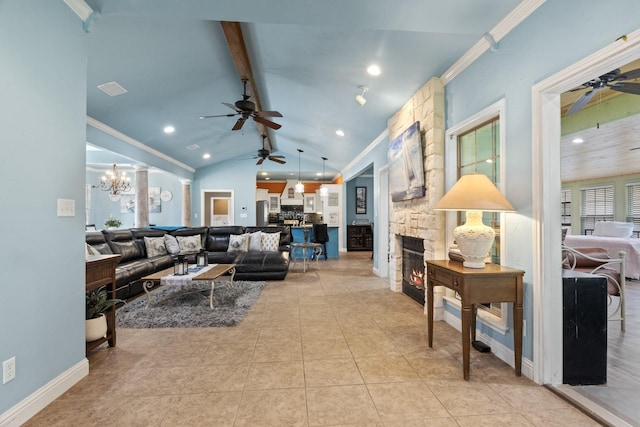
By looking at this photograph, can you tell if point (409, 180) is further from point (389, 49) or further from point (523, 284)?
point (523, 284)

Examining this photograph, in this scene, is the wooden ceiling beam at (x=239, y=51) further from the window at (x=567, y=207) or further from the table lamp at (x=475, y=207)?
the window at (x=567, y=207)

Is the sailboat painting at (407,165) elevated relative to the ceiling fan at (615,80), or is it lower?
lower

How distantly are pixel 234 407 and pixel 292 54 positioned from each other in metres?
3.74

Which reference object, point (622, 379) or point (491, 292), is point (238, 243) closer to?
point (491, 292)

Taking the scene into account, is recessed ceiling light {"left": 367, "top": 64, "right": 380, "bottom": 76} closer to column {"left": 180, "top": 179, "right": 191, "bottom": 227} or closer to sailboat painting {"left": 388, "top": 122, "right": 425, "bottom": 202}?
sailboat painting {"left": 388, "top": 122, "right": 425, "bottom": 202}

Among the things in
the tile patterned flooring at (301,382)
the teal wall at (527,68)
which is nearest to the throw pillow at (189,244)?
the tile patterned flooring at (301,382)

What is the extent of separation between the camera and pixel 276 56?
12.9 feet

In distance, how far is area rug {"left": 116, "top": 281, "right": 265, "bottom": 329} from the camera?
3.32 metres

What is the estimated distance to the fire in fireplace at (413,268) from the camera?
13.0 feet

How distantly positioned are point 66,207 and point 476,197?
2.91 m

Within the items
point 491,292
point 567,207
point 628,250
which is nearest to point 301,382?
point 491,292

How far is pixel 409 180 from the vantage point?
3895 millimetres

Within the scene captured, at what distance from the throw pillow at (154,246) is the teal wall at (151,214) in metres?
4.96

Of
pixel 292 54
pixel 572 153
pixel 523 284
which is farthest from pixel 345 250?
pixel 523 284
